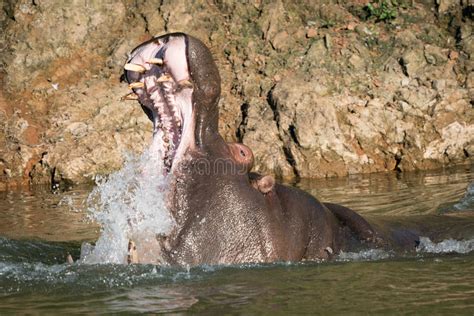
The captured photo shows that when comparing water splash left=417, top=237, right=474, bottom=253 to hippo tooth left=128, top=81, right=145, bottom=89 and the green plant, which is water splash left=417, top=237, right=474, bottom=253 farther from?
the green plant

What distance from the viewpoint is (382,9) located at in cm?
1441

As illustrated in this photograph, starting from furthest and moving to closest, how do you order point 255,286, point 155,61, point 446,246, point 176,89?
point 446,246 < point 176,89 < point 155,61 < point 255,286

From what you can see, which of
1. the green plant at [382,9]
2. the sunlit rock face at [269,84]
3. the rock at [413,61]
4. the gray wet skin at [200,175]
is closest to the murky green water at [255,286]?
the gray wet skin at [200,175]

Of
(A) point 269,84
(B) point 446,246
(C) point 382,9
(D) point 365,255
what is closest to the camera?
(D) point 365,255

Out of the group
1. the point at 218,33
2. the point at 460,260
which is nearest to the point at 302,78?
the point at 218,33

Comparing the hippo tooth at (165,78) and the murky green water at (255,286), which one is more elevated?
the hippo tooth at (165,78)

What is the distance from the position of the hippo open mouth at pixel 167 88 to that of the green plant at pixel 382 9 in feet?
32.4

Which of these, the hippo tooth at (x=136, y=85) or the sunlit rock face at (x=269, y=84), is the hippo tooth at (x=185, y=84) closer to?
the hippo tooth at (x=136, y=85)

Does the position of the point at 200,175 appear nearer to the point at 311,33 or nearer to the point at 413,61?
the point at 413,61

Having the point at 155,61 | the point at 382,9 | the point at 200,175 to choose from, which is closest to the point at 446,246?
the point at 200,175

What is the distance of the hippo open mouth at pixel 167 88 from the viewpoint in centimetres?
499

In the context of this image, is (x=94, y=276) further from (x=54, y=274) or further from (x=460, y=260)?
(x=460, y=260)

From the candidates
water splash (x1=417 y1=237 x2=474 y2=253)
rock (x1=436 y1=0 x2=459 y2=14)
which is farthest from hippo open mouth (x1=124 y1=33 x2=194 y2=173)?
rock (x1=436 y1=0 x2=459 y2=14)

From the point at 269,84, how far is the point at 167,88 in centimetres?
844
